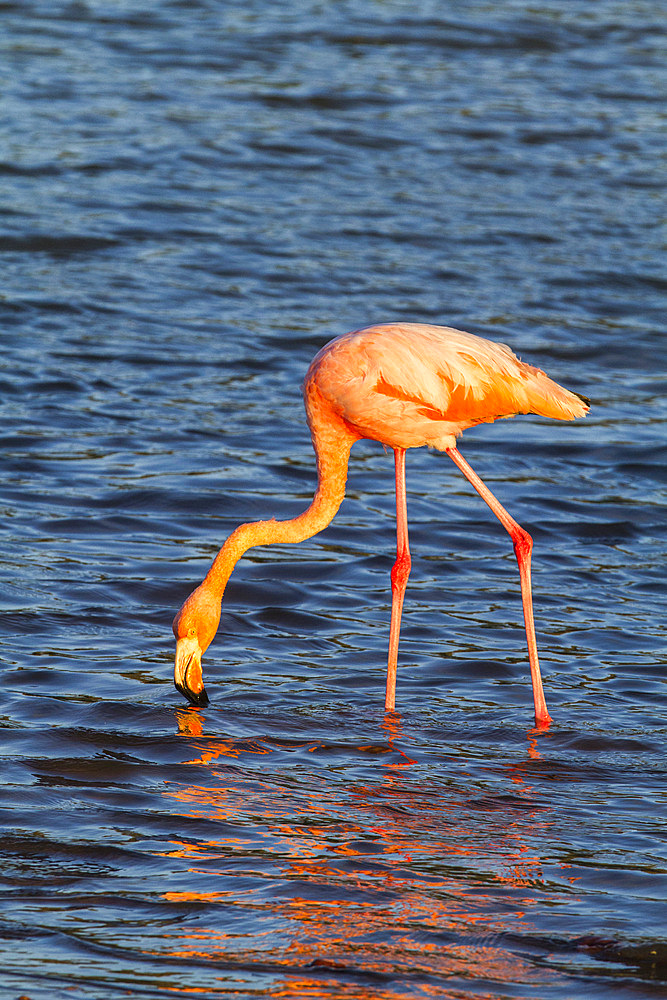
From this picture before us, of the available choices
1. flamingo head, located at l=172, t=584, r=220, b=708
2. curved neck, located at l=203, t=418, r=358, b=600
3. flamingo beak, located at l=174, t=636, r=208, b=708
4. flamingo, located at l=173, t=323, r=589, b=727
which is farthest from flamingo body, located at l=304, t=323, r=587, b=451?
flamingo beak, located at l=174, t=636, r=208, b=708

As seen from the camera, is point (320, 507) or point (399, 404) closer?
point (399, 404)

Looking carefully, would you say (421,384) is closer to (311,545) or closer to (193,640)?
(193,640)

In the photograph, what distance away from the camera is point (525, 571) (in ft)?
25.0

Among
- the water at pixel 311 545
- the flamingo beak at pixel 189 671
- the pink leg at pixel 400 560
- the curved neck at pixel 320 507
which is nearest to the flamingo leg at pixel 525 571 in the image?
the water at pixel 311 545

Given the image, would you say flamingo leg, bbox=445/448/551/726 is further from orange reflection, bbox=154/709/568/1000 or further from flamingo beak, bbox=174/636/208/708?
flamingo beak, bbox=174/636/208/708

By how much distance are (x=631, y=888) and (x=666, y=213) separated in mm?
12207

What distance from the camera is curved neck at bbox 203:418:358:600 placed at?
735cm

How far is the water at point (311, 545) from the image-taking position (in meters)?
5.21

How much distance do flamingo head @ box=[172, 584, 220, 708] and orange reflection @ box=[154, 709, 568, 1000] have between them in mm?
165

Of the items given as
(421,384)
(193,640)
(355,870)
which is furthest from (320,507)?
(355,870)

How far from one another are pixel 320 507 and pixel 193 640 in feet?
3.47

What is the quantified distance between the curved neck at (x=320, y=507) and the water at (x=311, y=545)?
695mm

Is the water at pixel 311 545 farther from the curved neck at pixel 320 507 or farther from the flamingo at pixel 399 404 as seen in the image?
the curved neck at pixel 320 507

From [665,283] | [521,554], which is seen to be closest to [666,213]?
[665,283]
